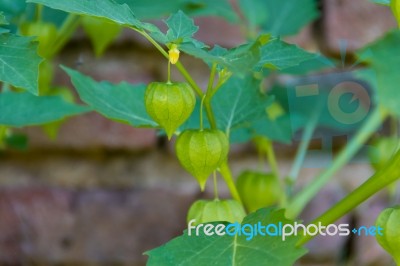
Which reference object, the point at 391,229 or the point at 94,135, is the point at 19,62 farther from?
the point at 94,135

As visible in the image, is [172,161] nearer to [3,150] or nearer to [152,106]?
[3,150]

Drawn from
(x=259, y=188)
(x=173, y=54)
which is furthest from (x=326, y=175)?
(x=173, y=54)

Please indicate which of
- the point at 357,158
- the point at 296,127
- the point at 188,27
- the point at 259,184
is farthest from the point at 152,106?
the point at 357,158

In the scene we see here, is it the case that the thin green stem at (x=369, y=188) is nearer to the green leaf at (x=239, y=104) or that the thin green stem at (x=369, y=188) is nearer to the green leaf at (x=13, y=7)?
the green leaf at (x=239, y=104)

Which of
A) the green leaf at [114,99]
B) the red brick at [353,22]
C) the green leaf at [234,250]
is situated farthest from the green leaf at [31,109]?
the red brick at [353,22]

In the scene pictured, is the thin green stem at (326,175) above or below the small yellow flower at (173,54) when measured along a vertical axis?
below

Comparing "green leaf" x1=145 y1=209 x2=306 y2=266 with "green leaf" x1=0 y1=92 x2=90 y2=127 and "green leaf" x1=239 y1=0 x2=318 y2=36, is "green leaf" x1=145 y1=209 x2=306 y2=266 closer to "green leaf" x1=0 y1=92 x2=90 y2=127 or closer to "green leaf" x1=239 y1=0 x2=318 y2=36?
"green leaf" x1=0 y1=92 x2=90 y2=127
